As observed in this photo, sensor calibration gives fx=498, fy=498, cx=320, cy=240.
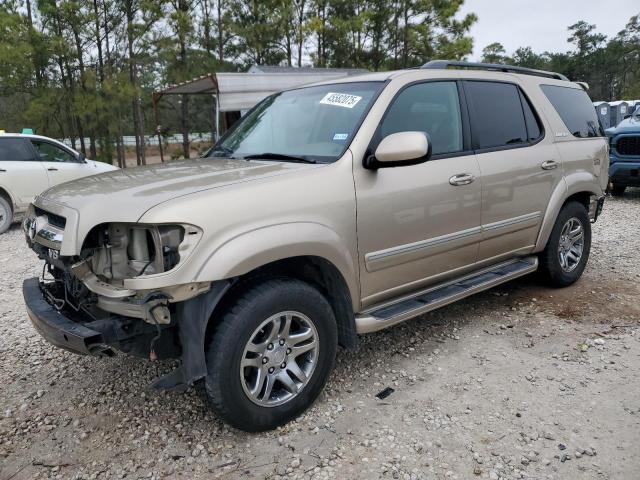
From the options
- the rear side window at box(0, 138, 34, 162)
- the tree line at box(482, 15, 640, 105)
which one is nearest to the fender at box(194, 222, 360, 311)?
the rear side window at box(0, 138, 34, 162)

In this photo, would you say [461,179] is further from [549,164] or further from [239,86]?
[239,86]

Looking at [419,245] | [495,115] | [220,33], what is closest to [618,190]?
[495,115]

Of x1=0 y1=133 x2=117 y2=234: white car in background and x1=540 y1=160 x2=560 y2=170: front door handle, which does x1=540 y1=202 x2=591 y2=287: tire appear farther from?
x1=0 y1=133 x2=117 y2=234: white car in background

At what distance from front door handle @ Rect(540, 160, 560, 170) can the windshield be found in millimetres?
1662

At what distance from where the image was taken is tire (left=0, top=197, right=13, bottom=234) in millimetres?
8156

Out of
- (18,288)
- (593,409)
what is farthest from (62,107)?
(593,409)

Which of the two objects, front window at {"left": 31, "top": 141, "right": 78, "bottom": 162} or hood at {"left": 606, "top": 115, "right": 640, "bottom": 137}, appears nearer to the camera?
front window at {"left": 31, "top": 141, "right": 78, "bottom": 162}

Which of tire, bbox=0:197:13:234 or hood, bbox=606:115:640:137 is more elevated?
hood, bbox=606:115:640:137

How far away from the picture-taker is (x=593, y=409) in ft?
9.01

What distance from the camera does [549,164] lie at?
13.1ft

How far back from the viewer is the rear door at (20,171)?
8.20 metres

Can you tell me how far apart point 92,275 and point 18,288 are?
3.46 m

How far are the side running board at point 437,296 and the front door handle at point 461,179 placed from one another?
0.70 meters

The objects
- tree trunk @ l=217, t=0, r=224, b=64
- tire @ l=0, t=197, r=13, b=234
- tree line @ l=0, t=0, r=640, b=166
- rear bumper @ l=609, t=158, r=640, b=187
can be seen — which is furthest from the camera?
tree trunk @ l=217, t=0, r=224, b=64
